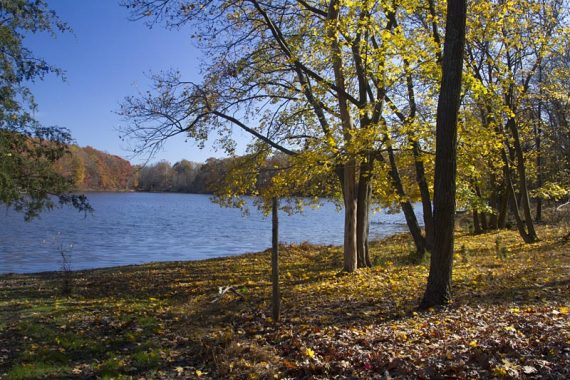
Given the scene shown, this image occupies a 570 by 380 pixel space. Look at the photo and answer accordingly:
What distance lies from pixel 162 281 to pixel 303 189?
5.38 meters

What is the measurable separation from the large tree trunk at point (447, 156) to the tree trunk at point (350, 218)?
517 cm

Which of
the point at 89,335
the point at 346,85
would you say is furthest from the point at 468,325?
the point at 346,85

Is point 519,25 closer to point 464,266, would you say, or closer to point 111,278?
point 464,266

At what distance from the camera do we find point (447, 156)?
8.22 metres

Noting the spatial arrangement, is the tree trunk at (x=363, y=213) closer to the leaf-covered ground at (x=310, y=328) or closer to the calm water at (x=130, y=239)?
the leaf-covered ground at (x=310, y=328)

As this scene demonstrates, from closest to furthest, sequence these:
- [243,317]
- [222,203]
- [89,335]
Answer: [89,335] < [243,317] < [222,203]

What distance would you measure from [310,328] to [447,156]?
359 cm

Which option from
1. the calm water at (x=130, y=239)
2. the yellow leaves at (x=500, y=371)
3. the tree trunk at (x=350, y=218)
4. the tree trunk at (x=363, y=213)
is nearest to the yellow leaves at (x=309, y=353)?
the yellow leaves at (x=500, y=371)

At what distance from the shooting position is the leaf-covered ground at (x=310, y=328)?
5824 millimetres

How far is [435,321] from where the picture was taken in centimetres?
761

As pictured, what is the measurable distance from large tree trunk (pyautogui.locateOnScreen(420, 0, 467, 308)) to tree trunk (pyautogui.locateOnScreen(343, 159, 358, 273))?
517 centimetres

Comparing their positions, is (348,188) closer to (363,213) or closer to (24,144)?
(363,213)

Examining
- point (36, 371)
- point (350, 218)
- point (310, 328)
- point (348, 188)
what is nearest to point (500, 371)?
point (310, 328)

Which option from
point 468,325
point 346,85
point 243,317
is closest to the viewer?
point 468,325
